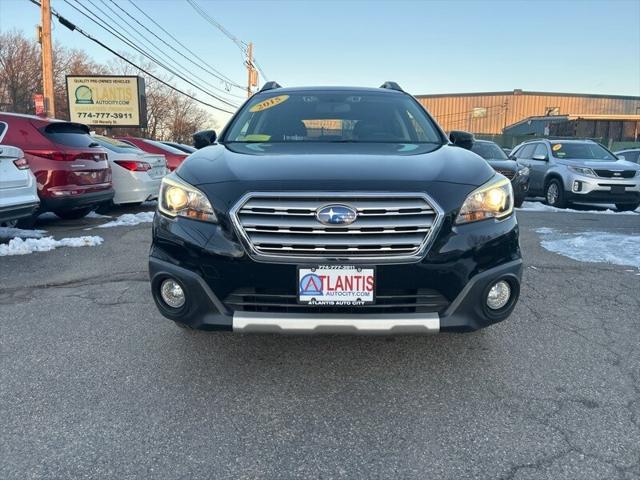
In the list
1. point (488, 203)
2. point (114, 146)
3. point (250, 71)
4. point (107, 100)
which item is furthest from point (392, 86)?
point (250, 71)

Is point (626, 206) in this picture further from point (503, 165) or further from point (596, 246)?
point (596, 246)

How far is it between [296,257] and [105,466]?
119 centimetres

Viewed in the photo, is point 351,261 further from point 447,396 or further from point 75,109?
point 75,109

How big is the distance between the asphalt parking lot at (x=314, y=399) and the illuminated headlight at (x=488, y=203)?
36.2 inches

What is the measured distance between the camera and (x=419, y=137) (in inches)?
147

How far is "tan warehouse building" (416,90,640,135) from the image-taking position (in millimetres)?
53031

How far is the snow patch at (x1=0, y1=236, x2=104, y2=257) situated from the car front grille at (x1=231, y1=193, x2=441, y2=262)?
175 inches

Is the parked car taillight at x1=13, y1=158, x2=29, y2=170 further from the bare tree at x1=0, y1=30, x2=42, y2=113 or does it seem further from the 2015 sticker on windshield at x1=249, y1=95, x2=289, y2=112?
the bare tree at x1=0, y1=30, x2=42, y2=113

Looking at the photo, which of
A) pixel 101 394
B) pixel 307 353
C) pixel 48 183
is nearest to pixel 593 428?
pixel 307 353

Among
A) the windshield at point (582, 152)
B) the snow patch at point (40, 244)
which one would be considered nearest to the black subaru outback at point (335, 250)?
the snow patch at point (40, 244)

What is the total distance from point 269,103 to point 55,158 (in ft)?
13.3

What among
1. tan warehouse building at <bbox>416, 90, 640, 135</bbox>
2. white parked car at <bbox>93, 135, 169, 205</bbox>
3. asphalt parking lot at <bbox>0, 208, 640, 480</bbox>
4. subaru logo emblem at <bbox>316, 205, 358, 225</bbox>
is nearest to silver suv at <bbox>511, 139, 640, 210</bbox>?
asphalt parking lot at <bbox>0, 208, 640, 480</bbox>

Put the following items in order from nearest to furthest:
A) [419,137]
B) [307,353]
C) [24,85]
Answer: [307,353]
[419,137]
[24,85]

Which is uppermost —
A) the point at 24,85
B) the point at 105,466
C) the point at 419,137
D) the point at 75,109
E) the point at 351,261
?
the point at 24,85
